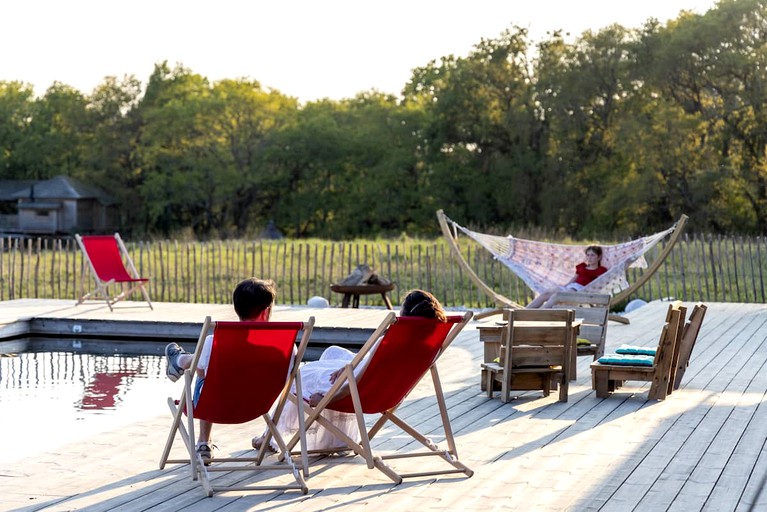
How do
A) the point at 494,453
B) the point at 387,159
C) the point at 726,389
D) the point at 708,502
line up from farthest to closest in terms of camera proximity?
the point at 387,159, the point at 726,389, the point at 494,453, the point at 708,502

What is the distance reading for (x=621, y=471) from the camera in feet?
14.8

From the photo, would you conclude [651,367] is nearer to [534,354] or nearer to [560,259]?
[534,354]

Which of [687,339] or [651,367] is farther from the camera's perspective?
[687,339]

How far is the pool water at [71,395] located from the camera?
5.76 meters

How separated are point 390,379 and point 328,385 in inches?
11.2

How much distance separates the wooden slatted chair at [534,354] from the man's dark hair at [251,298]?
208 cm

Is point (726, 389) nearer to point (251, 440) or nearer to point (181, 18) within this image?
point (251, 440)

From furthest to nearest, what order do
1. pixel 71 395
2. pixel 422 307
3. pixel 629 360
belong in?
pixel 71 395, pixel 629 360, pixel 422 307

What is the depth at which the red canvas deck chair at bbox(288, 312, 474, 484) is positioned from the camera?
4.29m

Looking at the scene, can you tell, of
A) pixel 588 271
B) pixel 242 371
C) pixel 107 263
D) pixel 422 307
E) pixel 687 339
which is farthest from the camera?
pixel 107 263

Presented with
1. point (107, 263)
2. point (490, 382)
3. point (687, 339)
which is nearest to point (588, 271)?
point (687, 339)

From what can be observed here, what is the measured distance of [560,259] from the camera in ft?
34.4

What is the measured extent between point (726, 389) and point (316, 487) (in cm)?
336

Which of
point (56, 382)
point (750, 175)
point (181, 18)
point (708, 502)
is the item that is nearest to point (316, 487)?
point (708, 502)
